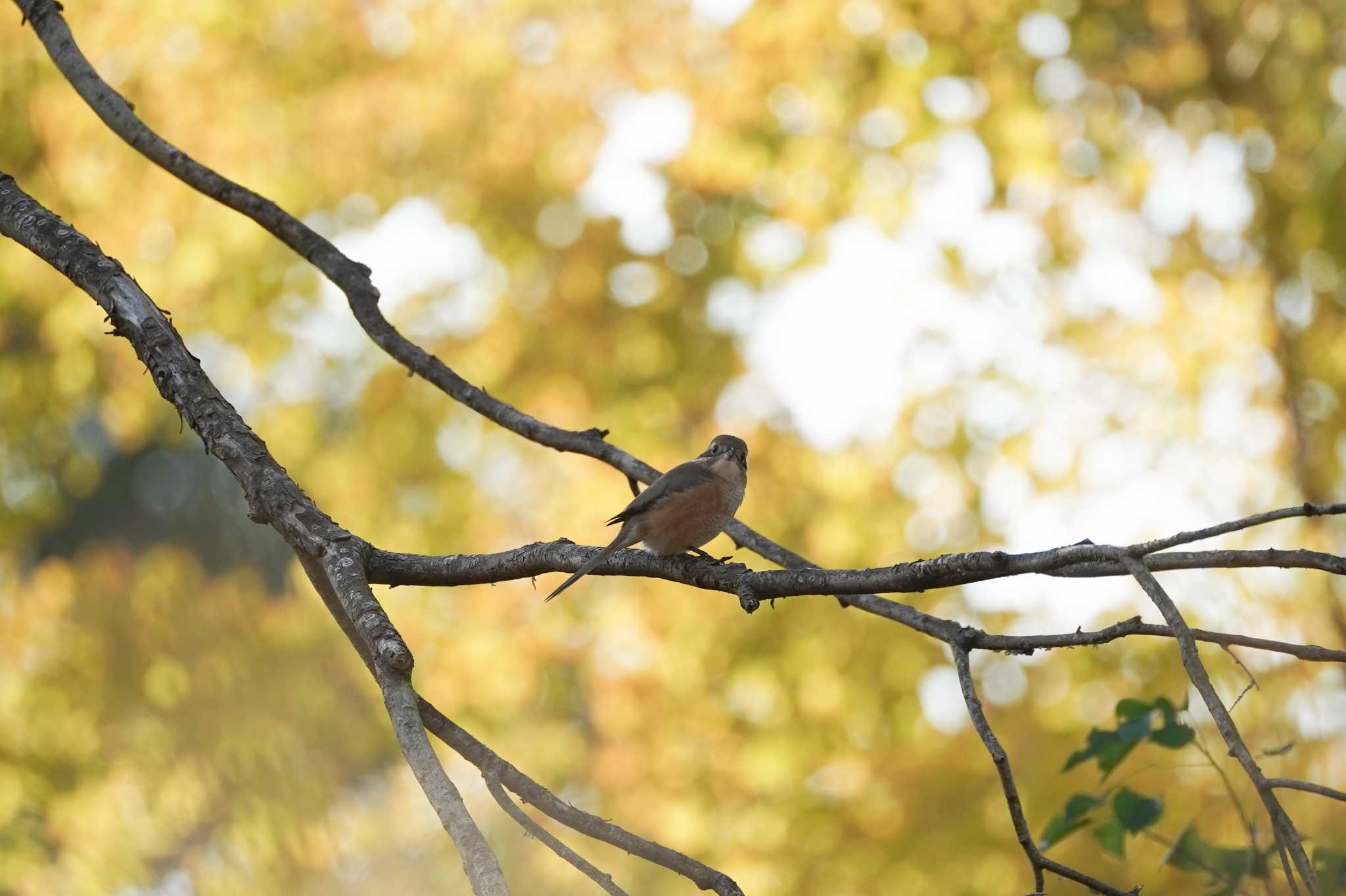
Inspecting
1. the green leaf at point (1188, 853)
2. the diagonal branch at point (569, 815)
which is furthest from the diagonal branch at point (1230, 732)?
the green leaf at point (1188, 853)

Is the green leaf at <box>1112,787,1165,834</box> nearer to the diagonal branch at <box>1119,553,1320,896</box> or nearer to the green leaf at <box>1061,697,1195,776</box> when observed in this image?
the green leaf at <box>1061,697,1195,776</box>

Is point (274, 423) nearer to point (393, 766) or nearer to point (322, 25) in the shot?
point (322, 25)

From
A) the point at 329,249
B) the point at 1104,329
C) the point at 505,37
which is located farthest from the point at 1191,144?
the point at 329,249

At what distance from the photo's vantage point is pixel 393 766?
8.55 metres

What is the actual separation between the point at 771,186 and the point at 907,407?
1.51 meters

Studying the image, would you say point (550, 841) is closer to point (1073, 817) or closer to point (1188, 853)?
point (1073, 817)

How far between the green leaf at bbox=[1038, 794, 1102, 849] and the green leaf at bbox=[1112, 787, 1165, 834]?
10 centimetres

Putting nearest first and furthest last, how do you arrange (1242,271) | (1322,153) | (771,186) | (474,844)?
(474,844)
(1322,153)
(1242,271)
(771,186)

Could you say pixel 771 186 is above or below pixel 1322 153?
above

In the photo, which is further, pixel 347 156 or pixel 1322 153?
pixel 347 156

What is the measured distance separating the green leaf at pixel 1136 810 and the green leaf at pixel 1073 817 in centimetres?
10

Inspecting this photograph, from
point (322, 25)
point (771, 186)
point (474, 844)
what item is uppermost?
point (322, 25)

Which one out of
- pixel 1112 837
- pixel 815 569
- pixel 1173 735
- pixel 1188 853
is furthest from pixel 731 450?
pixel 1188 853

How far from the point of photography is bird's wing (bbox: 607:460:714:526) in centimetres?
304
